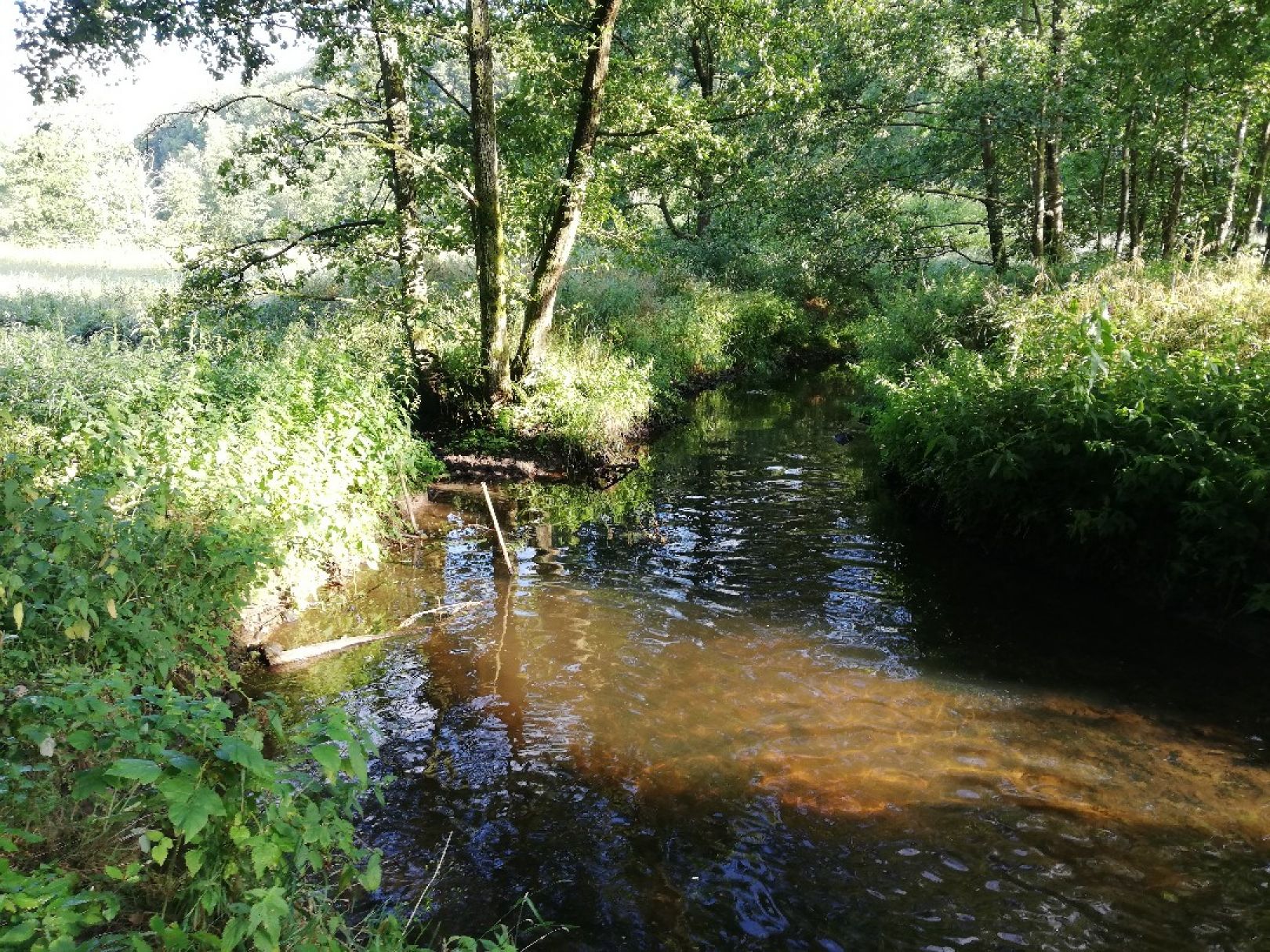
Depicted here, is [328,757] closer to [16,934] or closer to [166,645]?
[16,934]

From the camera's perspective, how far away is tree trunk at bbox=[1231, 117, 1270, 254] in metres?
16.0

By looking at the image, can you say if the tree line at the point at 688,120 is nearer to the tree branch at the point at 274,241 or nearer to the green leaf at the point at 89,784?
the tree branch at the point at 274,241

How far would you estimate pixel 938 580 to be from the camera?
26.2 feet

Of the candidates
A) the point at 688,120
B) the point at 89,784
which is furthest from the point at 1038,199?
the point at 89,784

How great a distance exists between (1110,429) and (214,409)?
25.7 feet

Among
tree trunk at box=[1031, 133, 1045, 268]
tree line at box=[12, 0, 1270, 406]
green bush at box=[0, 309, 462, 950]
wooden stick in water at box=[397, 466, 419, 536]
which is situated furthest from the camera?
tree trunk at box=[1031, 133, 1045, 268]

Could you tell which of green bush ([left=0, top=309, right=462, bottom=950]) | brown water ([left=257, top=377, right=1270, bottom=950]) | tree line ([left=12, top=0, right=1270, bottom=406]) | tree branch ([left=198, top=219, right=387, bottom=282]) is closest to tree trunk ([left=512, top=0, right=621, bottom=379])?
tree line ([left=12, top=0, right=1270, bottom=406])

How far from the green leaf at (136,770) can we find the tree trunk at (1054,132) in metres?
17.5

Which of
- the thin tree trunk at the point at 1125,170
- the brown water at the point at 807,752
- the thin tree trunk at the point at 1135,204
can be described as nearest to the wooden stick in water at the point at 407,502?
the brown water at the point at 807,752

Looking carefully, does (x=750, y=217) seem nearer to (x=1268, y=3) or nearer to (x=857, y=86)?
(x=857, y=86)

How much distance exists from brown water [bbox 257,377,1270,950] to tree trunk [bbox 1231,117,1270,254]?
13578 millimetres

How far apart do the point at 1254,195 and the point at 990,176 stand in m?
5.71

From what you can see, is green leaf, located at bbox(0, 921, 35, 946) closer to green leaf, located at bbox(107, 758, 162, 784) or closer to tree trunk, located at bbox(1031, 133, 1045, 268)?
green leaf, located at bbox(107, 758, 162, 784)

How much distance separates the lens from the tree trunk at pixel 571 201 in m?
11.9
